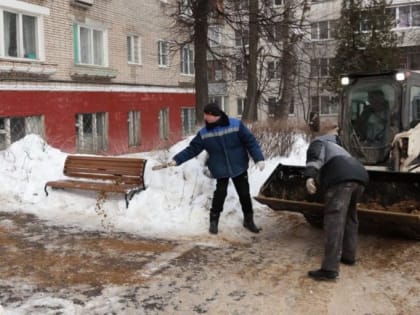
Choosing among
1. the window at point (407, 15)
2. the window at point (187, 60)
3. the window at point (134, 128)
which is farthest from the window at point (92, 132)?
the window at point (407, 15)

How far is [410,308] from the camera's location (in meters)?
4.51

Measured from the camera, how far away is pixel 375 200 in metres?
6.74

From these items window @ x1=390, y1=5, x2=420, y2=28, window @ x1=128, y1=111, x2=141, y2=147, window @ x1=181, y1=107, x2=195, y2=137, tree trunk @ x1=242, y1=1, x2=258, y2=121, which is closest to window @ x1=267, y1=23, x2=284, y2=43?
tree trunk @ x1=242, y1=1, x2=258, y2=121

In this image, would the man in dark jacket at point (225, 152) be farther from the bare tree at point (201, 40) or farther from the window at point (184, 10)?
the window at point (184, 10)

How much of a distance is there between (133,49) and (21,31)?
602cm

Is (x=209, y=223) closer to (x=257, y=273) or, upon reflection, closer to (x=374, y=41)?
(x=257, y=273)

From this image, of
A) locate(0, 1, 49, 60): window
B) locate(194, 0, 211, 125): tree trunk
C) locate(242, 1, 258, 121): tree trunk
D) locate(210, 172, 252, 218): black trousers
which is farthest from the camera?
locate(242, 1, 258, 121): tree trunk

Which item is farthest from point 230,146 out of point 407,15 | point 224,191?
point 407,15

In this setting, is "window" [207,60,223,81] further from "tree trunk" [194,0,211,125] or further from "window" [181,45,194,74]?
"tree trunk" [194,0,211,125]

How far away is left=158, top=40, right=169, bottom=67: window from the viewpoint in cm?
2188

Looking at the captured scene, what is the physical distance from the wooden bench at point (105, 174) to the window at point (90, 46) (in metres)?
8.42

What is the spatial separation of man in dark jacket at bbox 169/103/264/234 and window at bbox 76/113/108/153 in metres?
9.92

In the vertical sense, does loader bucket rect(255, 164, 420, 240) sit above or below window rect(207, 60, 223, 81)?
below

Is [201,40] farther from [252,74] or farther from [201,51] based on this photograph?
[252,74]
